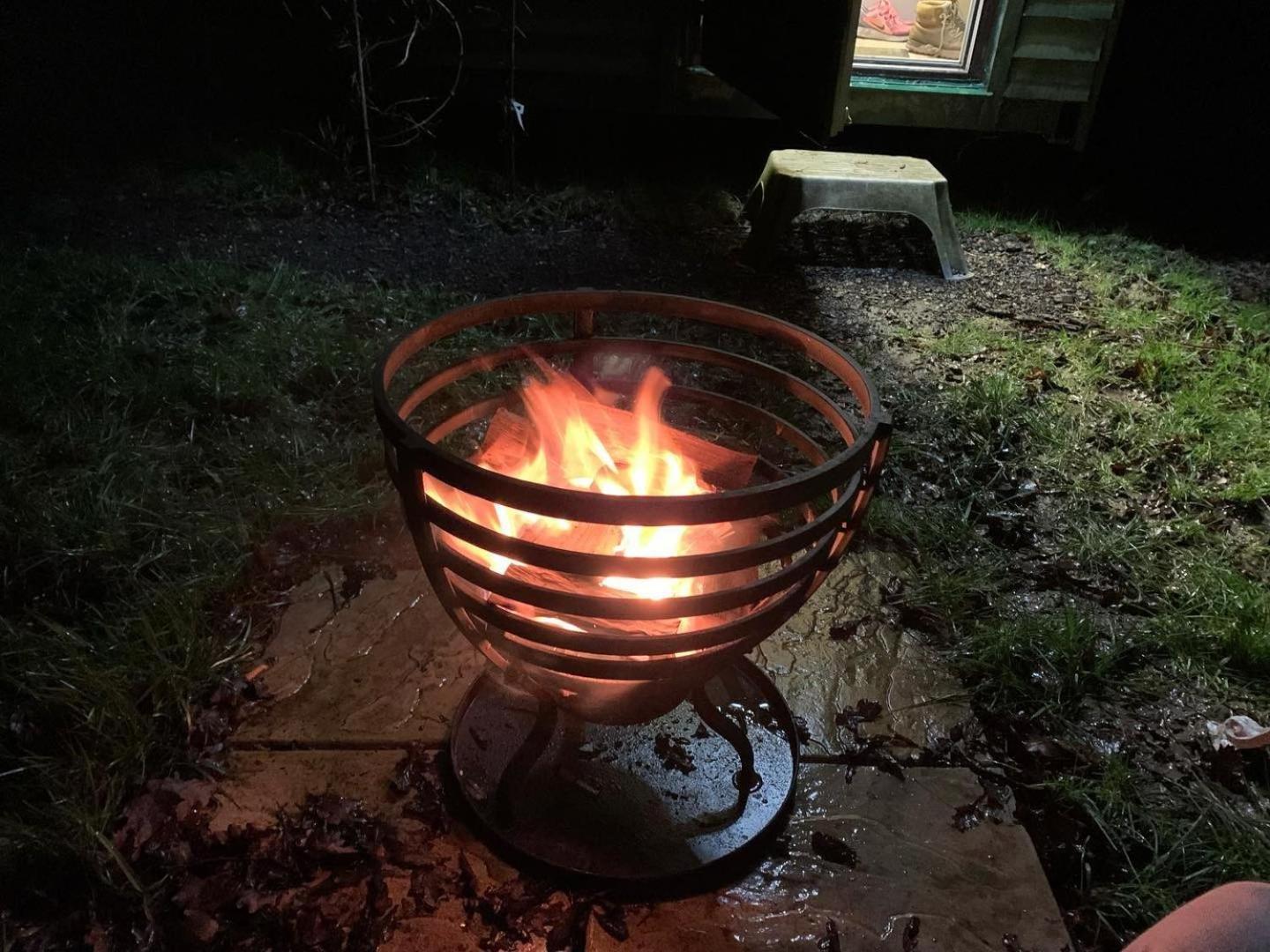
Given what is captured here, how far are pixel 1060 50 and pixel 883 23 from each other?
312 centimetres

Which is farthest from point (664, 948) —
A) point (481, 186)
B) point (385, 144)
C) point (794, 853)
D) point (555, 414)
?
point (385, 144)

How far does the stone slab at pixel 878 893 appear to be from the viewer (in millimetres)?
1897

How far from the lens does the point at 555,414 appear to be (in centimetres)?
206

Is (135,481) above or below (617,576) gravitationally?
below

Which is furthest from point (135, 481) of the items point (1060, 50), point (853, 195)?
point (1060, 50)

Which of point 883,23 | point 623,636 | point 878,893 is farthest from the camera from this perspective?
point 883,23

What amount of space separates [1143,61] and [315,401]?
7.97 m

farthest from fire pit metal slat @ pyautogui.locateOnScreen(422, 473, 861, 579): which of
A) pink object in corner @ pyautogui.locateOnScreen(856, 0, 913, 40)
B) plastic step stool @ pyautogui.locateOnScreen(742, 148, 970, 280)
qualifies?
pink object in corner @ pyautogui.locateOnScreen(856, 0, 913, 40)

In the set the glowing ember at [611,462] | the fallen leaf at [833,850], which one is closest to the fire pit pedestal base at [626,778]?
the fallen leaf at [833,850]

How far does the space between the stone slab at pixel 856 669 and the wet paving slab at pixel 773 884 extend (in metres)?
0.23

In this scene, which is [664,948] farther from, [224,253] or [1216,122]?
[1216,122]

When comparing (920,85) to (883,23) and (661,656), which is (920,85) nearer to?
(883,23)

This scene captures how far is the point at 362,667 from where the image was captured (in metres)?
2.53

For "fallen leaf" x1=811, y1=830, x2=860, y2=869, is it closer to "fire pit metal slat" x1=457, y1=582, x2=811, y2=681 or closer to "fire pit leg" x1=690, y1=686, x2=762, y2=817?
"fire pit leg" x1=690, y1=686, x2=762, y2=817
